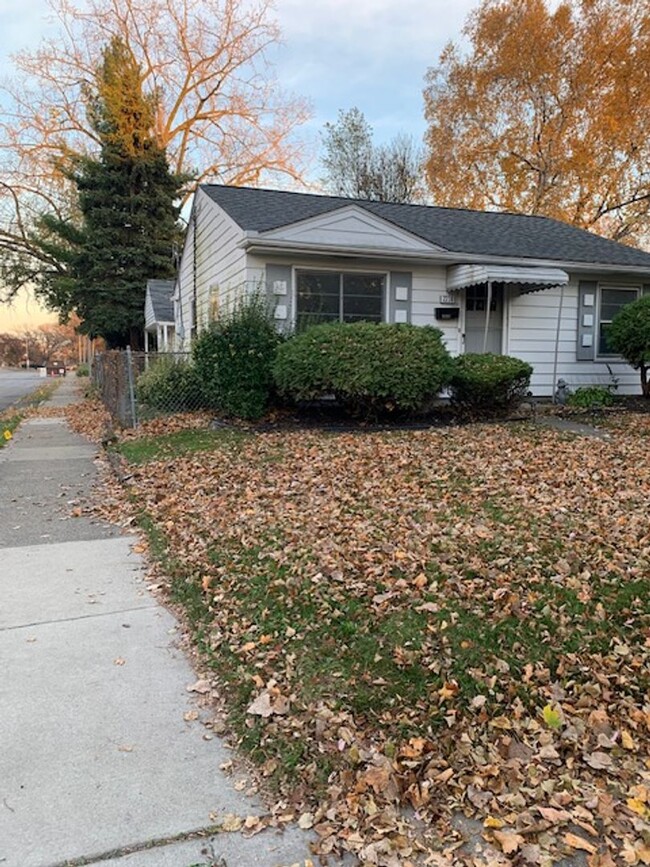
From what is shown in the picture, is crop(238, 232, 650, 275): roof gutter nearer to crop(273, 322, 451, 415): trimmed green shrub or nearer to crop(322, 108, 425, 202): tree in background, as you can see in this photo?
crop(273, 322, 451, 415): trimmed green shrub

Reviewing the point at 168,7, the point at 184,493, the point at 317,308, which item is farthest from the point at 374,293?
the point at 168,7

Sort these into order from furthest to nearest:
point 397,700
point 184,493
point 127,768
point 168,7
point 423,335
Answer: point 168,7, point 423,335, point 184,493, point 397,700, point 127,768

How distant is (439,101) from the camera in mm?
24297

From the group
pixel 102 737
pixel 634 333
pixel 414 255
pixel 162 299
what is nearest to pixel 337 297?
pixel 414 255

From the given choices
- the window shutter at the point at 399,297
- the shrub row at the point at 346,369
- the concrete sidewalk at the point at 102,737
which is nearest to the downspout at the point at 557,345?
the shrub row at the point at 346,369

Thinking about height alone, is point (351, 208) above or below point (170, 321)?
above

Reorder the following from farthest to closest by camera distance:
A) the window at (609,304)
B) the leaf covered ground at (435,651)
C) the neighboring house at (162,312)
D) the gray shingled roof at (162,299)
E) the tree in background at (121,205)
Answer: the tree in background at (121,205), the gray shingled roof at (162,299), the neighboring house at (162,312), the window at (609,304), the leaf covered ground at (435,651)

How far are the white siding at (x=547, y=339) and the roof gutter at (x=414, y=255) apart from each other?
2.04 feet

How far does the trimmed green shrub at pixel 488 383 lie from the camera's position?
9148 millimetres

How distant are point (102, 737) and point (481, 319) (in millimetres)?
10571

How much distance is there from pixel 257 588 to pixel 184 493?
247 cm

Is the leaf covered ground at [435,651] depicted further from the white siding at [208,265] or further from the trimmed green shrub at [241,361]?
the white siding at [208,265]

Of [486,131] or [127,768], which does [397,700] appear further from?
[486,131]

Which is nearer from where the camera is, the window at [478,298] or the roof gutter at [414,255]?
the roof gutter at [414,255]
